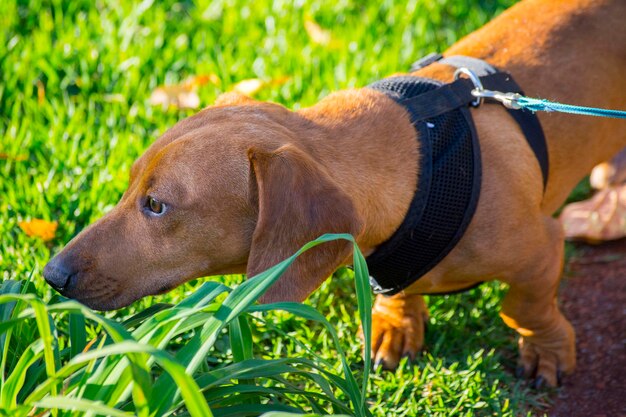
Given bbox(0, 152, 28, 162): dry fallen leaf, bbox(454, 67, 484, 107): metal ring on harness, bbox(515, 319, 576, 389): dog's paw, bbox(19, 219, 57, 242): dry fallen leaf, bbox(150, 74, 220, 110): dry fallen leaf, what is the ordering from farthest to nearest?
bbox(150, 74, 220, 110): dry fallen leaf
bbox(0, 152, 28, 162): dry fallen leaf
bbox(19, 219, 57, 242): dry fallen leaf
bbox(515, 319, 576, 389): dog's paw
bbox(454, 67, 484, 107): metal ring on harness

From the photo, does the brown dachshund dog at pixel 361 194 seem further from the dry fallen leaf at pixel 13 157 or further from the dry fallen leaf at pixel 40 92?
the dry fallen leaf at pixel 40 92

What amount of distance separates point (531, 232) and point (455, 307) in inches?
32.8

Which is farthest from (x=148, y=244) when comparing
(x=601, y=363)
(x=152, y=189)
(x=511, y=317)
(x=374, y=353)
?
(x=601, y=363)

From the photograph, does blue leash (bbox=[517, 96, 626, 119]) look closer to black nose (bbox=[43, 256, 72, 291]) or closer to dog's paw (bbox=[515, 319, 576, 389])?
dog's paw (bbox=[515, 319, 576, 389])

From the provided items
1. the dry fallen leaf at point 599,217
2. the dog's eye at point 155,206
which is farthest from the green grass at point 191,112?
the dry fallen leaf at point 599,217

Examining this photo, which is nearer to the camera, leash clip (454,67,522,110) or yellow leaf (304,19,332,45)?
leash clip (454,67,522,110)

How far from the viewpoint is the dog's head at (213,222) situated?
275 cm

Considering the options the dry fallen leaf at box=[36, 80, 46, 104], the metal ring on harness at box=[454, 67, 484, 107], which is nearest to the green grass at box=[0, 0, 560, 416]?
the dry fallen leaf at box=[36, 80, 46, 104]

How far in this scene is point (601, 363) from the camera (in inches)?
147

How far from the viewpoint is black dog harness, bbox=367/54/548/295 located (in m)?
3.10

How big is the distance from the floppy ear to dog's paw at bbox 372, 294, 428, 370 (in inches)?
39.4

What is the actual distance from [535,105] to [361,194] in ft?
2.33

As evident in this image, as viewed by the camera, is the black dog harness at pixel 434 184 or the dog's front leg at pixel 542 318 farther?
the dog's front leg at pixel 542 318

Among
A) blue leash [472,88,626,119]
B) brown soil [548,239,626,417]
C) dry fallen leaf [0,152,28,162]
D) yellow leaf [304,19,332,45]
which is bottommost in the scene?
brown soil [548,239,626,417]
